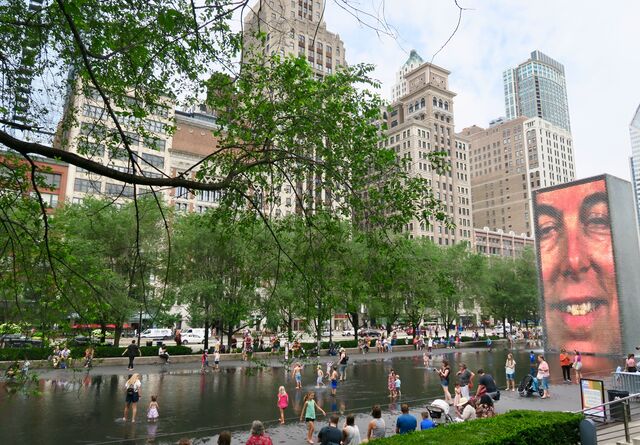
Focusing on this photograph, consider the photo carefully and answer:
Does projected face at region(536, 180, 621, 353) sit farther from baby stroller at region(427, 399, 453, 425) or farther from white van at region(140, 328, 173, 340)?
white van at region(140, 328, 173, 340)

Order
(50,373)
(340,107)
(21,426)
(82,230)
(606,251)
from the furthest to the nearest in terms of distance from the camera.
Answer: (606,251)
(82,230)
(50,373)
(21,426)
(340,107)

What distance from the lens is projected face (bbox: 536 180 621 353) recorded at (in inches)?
1527

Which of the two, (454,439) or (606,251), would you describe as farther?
(606,251)

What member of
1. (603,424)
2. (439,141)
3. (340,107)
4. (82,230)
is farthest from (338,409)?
(439,141)

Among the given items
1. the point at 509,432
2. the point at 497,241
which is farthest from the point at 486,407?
the point at 497,241

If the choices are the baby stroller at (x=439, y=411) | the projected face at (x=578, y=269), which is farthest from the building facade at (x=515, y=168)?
the baby stroller at (x=439, y=411)

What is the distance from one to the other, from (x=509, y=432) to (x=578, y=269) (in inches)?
1459

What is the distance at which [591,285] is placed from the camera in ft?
130

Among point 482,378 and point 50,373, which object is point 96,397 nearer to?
point 50,373

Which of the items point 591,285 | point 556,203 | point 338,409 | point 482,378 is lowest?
point 338,409

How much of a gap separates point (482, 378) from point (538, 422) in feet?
23.1

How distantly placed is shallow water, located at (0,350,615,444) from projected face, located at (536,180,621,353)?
8.72 metres

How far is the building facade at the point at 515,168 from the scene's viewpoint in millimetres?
154625

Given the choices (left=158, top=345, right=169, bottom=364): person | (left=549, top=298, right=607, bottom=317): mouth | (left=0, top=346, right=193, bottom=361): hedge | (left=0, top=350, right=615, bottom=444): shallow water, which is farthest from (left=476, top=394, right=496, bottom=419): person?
(left=549, top=298, right=607, bottom=317): mouth
